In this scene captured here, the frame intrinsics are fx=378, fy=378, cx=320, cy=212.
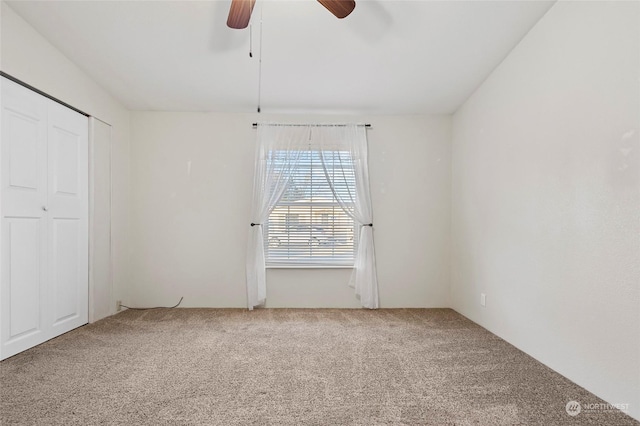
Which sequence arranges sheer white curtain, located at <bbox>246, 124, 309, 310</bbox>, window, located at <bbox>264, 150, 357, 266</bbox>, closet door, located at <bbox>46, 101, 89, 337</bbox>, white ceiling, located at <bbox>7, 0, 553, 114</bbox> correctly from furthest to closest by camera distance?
window, located at <bbox>264, 150, 357, 266</bbox> < sheer white curtain, located at <bbox>246, 124, 309, 310</bbox> < closet door, located at <bbox>46, 101, 89, 337</bbox> < white ceiling, located at <bbox>7, 0, 553, 114</bbox>

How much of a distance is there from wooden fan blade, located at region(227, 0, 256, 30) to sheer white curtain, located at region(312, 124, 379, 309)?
2.34m

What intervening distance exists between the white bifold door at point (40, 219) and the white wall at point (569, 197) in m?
3.71

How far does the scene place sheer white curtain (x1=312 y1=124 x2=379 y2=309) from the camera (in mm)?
4348

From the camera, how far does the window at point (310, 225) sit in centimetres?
448

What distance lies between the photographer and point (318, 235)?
Result: 4.52 meters

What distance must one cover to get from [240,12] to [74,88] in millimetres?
2129

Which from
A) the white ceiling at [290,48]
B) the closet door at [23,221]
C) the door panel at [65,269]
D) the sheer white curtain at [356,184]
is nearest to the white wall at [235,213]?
the sheer white curtain at [356,184]

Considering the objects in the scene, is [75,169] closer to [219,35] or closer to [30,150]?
[30,150]

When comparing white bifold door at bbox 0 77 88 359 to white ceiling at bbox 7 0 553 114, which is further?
white bifold door at bbox 0 77 88 359

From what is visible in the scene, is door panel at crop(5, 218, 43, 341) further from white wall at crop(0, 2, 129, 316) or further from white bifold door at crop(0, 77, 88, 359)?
white wall at crop(0, 2, 129, 316)

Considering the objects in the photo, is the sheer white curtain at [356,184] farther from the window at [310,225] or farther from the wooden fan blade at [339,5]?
the wooden fan blade at [339,5]

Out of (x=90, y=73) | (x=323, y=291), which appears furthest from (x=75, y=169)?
(x=323, y=291)

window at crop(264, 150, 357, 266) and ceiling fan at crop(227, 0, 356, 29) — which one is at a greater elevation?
ceiling fan at crop(227, 0, 356, 29)

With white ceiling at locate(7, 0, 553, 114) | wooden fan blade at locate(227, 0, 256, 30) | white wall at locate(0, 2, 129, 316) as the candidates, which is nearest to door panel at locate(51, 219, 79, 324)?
white wall at locate(0, 2, 129, 316)
